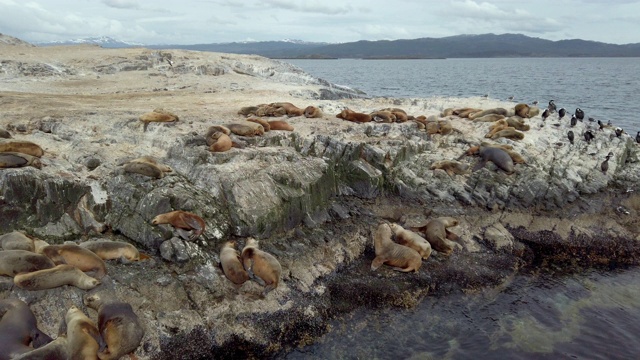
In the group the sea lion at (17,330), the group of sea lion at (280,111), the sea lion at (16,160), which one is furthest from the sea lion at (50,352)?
the group of sea lion at (280,111)

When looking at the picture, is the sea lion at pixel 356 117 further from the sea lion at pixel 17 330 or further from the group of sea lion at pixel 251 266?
the sea lion at pixel 17 330

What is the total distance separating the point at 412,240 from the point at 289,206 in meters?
3.23

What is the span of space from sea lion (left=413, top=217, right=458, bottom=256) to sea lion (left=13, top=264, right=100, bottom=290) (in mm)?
7954

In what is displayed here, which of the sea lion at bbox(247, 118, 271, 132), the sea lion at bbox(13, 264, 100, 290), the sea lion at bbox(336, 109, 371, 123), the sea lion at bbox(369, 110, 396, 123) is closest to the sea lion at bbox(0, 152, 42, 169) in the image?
the sea lion at bbox(13, 264, 100, 290)

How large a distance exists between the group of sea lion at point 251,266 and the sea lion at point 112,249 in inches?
70.1

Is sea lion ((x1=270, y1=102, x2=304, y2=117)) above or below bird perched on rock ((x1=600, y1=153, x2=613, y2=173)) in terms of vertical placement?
above

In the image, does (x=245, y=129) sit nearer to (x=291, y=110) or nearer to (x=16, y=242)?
(x=291, y=110)

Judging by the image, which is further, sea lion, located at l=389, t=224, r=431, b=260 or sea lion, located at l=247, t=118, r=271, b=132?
sea lion, located at l=247, t=118, r=271, b=132

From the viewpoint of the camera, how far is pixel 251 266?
10.2 meters

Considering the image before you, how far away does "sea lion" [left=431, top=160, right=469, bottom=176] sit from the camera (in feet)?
48.4

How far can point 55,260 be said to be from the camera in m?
8.77

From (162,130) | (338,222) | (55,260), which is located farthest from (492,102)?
(55,260)

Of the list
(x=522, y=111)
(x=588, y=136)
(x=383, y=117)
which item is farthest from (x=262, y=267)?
(x=522, y=111)

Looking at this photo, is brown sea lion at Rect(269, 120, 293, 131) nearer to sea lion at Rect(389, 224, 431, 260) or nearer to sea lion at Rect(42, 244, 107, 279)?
sea lion at Rect(389, 224, 431, 260)
